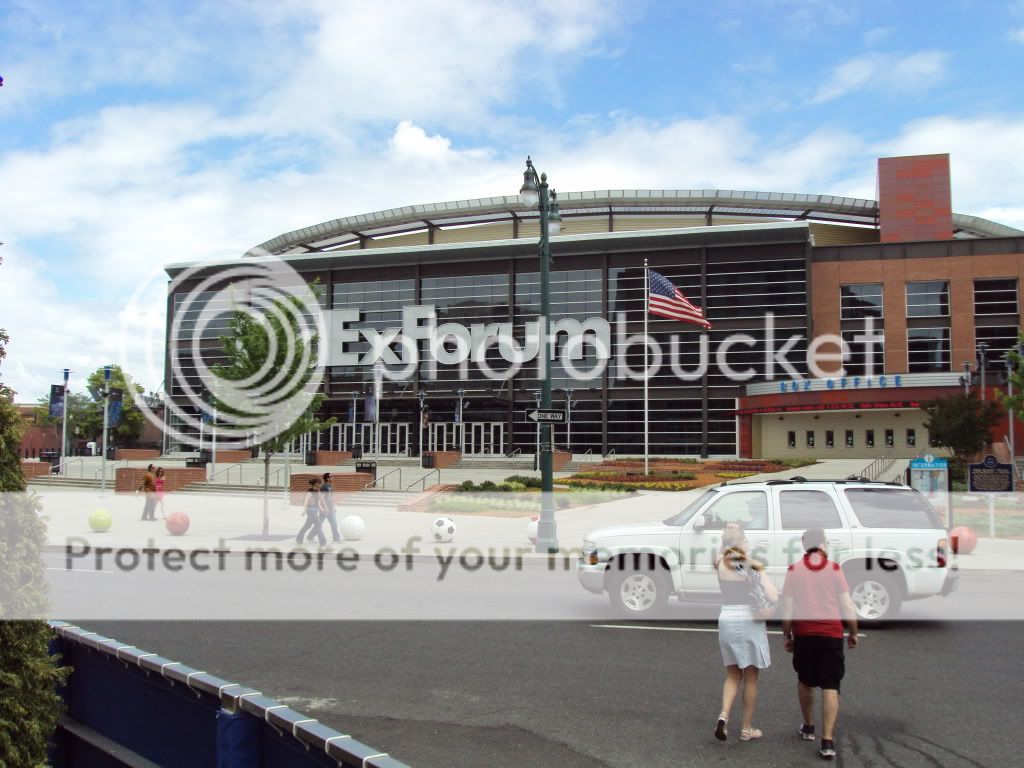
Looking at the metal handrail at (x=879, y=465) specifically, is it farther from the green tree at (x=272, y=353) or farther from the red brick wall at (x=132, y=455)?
Answer: the red brick wall at (x=132, y=455)

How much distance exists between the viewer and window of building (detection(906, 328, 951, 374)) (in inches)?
2329

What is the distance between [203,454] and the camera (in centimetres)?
5359

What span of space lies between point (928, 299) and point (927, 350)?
138 inches

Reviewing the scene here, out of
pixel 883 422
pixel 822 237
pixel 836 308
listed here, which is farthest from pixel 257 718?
pixel 822 237

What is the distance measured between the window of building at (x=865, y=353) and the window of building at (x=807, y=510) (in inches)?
2070

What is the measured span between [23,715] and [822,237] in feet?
254

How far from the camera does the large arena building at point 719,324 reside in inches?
2291

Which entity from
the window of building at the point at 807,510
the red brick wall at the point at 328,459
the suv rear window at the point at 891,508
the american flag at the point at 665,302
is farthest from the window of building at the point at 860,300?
the window of building at the point at 807,510

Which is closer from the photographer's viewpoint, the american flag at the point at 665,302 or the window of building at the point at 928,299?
the american flag at the point at 665,302

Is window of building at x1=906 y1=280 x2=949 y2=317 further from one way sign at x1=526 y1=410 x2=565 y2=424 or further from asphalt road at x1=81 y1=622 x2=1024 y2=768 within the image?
asphalt road at x1=81 y1=622 x2=1024 y2=768

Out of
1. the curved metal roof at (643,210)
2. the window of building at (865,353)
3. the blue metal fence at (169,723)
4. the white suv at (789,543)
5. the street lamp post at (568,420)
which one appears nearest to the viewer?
the blue metal fence at (169,723)

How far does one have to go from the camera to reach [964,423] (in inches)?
1416

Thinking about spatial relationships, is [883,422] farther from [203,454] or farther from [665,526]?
[665,526]

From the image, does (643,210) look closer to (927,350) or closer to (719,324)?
(719,324)
